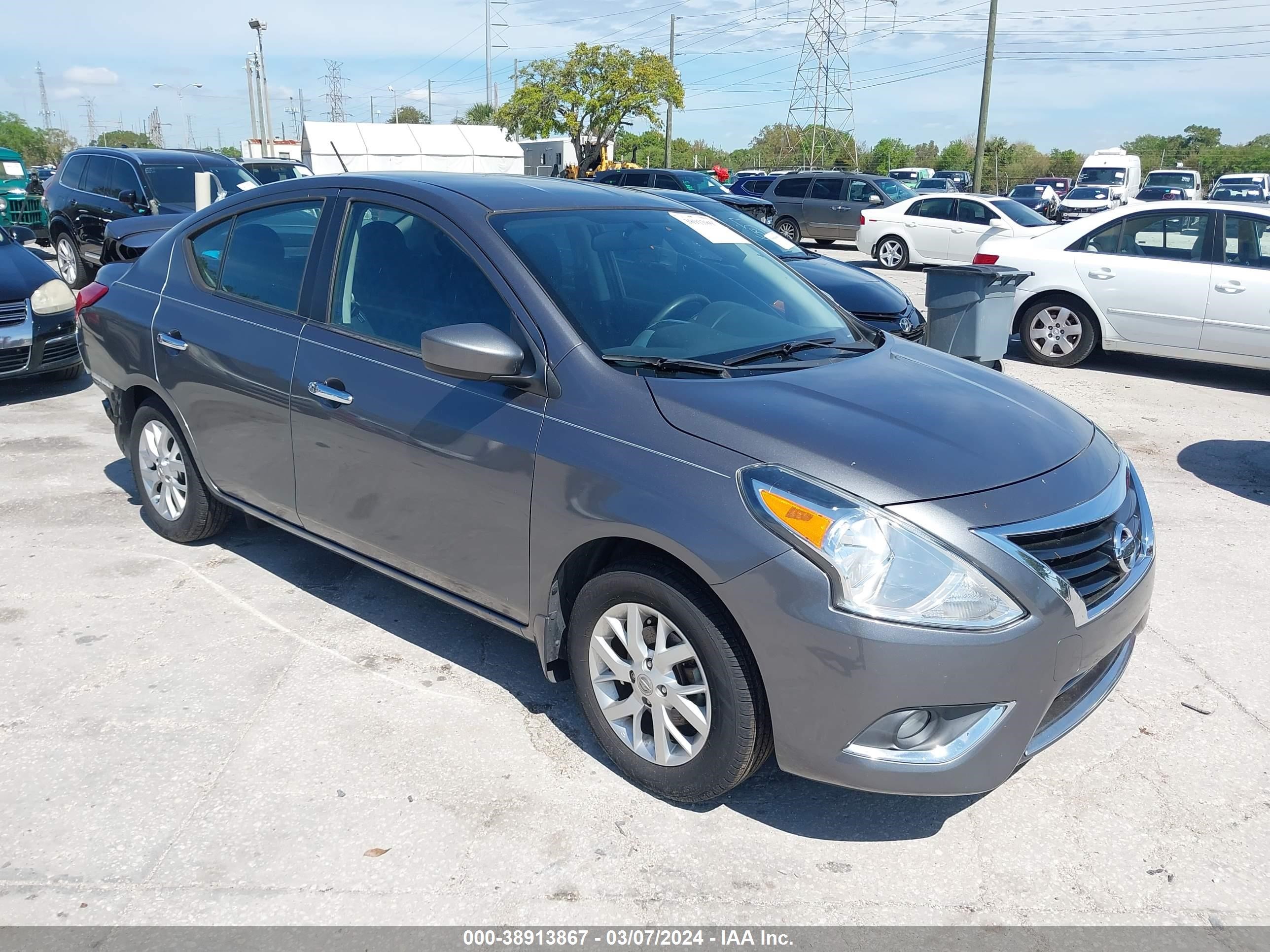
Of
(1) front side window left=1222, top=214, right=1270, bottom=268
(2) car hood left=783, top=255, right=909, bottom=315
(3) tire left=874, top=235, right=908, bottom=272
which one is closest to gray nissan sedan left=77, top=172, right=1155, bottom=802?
(2) car hood left=783, top=255, right=909, bottom=315

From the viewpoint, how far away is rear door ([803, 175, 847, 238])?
22078 millimetres

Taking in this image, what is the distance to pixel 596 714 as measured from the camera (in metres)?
3.16

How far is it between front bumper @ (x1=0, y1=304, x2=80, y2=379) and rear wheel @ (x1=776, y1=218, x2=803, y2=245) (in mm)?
17092

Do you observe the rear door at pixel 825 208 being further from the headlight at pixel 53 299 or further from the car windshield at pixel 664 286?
the car windshield at pixel 664 286

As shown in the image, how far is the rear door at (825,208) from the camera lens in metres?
22.1

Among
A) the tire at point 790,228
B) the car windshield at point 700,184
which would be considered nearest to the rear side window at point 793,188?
the tire at point 790,228

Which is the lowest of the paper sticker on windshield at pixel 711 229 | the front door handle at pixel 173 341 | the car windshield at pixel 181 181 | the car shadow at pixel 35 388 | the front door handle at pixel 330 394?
the car shadow at pixel 35 388

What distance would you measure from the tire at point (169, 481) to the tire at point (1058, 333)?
7859 mm

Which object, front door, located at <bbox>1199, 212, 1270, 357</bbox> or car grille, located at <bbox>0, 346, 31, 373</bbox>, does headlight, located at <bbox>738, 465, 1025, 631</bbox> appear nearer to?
car grille, located at <bbox>0, 346, 31, 373</bbox>

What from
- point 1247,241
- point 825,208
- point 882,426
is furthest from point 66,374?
point 825,208

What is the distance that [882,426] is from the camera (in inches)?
116

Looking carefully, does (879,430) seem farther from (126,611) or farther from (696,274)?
(126,611)

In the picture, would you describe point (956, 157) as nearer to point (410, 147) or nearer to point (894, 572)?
point (410, 147)
